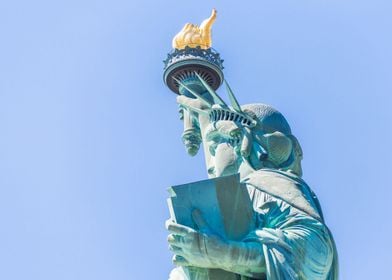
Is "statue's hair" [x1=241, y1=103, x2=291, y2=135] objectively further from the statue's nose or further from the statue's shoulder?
the statue's shoulder

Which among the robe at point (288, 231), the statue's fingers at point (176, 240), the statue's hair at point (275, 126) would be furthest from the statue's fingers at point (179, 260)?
the statue's hair at point (275, 126)

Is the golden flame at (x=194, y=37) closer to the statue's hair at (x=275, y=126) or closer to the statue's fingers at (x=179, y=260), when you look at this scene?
the statue's hair at (x=275, y=126)

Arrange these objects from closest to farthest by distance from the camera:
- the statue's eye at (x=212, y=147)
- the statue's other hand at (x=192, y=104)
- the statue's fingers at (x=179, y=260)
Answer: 1. the statue's fingers at (x=179, y=260)
2. the statue's eye at (x=212, y=147)
3. the statue's other hand at (x=192, y=104)

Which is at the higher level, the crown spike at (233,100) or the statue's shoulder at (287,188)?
the crown spike at (233,100)

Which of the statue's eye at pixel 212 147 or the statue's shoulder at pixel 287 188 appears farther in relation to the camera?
the statue's eye at pixel 212 147

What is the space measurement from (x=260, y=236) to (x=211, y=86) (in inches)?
135

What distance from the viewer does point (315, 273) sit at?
1332cm

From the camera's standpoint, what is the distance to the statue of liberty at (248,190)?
42.4 feet

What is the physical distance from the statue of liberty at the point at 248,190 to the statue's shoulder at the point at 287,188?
0.01 metres

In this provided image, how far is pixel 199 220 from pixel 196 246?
0.42 m

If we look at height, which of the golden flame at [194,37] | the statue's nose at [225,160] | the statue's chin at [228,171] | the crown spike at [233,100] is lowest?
the statue's chin at [228,171]

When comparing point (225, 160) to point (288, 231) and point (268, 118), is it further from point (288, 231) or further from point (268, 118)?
point (288, 231)

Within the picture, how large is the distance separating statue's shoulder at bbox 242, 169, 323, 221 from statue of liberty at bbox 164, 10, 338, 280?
10mm

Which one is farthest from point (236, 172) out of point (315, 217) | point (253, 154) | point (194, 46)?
point (194, 46)
